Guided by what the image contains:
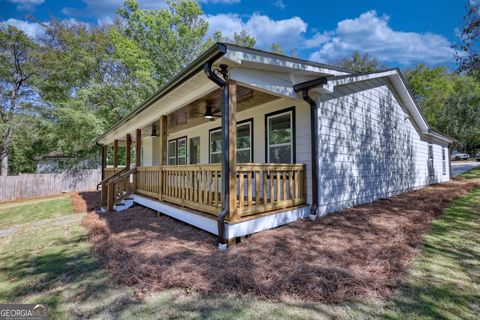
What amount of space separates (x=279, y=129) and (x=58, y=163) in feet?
80.2

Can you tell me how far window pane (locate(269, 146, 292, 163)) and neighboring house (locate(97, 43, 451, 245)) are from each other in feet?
0.09

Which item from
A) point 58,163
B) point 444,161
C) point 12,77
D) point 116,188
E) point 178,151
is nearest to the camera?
point 116,188

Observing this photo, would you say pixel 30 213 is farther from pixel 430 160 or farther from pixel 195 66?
pixel 430 160

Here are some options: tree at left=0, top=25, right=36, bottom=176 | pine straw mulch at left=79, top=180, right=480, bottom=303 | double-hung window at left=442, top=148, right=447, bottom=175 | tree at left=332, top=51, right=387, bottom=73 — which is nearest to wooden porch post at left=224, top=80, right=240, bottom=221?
pine straw mulch at left=79, top=180, right=480, bottom=303

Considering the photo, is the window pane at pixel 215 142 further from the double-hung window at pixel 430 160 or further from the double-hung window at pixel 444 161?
the double-hung window at pixel 444 161

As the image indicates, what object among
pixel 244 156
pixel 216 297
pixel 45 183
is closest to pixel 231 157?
pixel 216 297

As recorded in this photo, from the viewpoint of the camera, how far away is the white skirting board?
13.2 ft

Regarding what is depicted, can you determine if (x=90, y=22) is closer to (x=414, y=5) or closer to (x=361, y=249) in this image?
(x=414, y=5)

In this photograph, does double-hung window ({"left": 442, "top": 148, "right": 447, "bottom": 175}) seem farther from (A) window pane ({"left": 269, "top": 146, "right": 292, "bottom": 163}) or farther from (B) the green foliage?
(B) the green foliage

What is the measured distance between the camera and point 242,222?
4.07 metres

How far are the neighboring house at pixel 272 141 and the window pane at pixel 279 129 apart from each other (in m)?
0.03

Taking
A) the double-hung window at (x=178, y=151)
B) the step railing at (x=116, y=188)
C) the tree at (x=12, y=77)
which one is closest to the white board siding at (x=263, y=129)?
the double-hung window at (x=178, y=151)

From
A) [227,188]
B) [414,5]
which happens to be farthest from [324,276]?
A: [414,5]

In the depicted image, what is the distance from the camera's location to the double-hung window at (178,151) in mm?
11258
